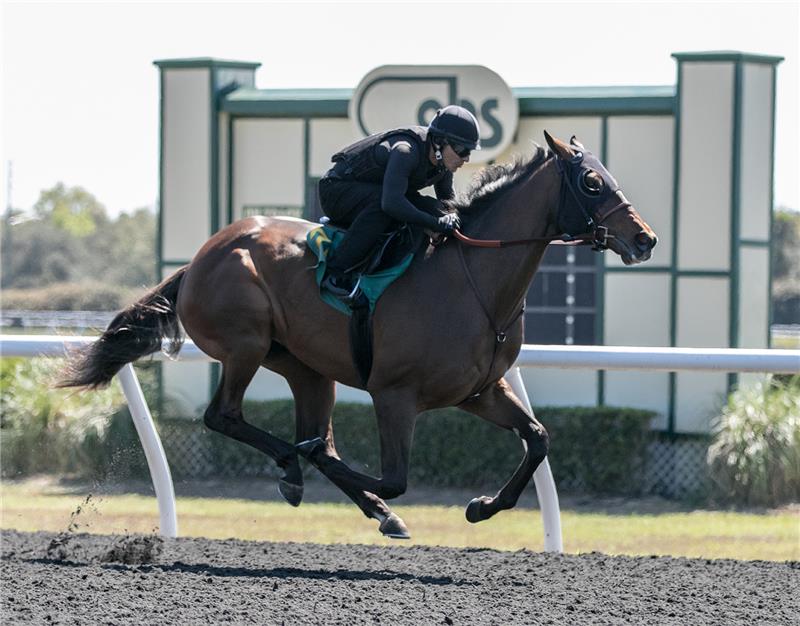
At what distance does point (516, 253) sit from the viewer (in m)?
5.55

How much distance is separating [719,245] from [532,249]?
6.52m

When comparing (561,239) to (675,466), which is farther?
(675,466)

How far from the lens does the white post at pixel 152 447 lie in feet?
21.3

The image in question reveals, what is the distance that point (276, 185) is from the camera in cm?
1265

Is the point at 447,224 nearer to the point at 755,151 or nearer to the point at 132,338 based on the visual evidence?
the point at 132,338

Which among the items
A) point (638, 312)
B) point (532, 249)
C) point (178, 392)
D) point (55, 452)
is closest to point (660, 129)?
point (638, 312)

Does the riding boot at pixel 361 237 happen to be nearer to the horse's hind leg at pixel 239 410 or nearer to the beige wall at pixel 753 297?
the horse's hind leg at pixel 239 410

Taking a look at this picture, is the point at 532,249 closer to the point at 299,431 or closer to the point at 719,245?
the point at 299,431

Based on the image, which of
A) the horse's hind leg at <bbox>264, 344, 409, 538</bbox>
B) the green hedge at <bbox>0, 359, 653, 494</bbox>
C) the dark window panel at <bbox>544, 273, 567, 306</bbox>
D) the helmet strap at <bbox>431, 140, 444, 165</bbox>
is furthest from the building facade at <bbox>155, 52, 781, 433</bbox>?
the helmet strap at <bbox>431, 140, 444, 165</bbox>

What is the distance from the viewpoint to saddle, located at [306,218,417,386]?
5578 millimetres

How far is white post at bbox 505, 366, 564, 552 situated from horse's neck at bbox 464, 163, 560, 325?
695mm

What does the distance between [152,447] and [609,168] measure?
21.1 ft

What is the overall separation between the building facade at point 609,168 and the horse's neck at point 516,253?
6.17 meters

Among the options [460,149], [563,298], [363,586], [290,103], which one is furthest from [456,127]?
[290,103]
